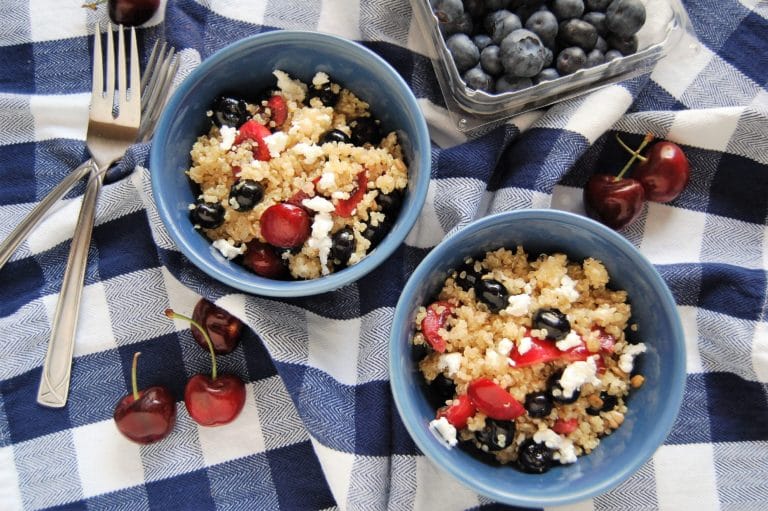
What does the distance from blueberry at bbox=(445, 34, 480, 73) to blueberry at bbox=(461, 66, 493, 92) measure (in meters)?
0.02

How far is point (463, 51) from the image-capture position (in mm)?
1379

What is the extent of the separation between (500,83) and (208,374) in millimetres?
800

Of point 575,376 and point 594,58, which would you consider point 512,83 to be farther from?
point 575,376

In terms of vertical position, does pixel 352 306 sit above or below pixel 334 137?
below

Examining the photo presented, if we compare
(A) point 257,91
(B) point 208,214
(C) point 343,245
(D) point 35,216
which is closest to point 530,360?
(C) point 343,245

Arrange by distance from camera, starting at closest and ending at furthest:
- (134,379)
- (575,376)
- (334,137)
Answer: (575,376) → (334,137) → (134,379)

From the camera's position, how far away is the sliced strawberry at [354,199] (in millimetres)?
1230

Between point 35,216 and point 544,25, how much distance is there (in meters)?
1.05

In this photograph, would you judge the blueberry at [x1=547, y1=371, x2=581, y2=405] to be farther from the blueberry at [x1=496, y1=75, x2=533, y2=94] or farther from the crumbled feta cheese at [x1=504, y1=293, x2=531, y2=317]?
the blueberry at [x1=496, y1=75, x2=533, y2=94]

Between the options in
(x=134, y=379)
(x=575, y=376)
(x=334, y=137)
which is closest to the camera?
(x=575, y=376)

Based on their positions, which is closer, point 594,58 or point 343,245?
point 343,245

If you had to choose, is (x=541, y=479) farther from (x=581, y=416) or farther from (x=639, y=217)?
(x=639, y=217)

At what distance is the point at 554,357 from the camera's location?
1190 mm

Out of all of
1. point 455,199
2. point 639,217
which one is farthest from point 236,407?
point 639,217
